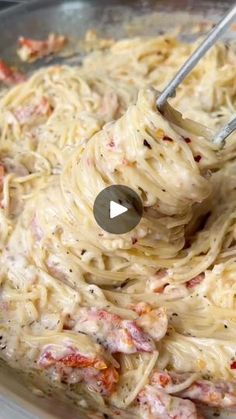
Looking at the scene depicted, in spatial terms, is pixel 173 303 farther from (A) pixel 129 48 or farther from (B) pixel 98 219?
(A) pixel 129 48

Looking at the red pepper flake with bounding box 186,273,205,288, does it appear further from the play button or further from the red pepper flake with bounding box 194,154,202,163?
the red pepper flake with bounding box 194,154,202,163

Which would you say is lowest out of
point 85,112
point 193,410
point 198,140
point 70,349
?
point 193,410

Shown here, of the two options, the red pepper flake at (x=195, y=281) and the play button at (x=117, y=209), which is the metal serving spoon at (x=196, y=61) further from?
the red pepper flake at (x=195, y=281)

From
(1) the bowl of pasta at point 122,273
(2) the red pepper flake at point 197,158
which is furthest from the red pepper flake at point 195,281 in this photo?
(2) the red pepper flake at point 197,158

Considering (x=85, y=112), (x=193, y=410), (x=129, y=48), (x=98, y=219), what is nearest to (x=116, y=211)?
(x=98, y=219)

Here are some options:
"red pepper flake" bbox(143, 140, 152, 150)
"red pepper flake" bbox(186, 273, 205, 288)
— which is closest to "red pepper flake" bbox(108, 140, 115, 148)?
"red pepper flake" bbox(143, 140, 152, 150)

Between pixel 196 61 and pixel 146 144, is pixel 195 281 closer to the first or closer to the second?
pixel 146 144
